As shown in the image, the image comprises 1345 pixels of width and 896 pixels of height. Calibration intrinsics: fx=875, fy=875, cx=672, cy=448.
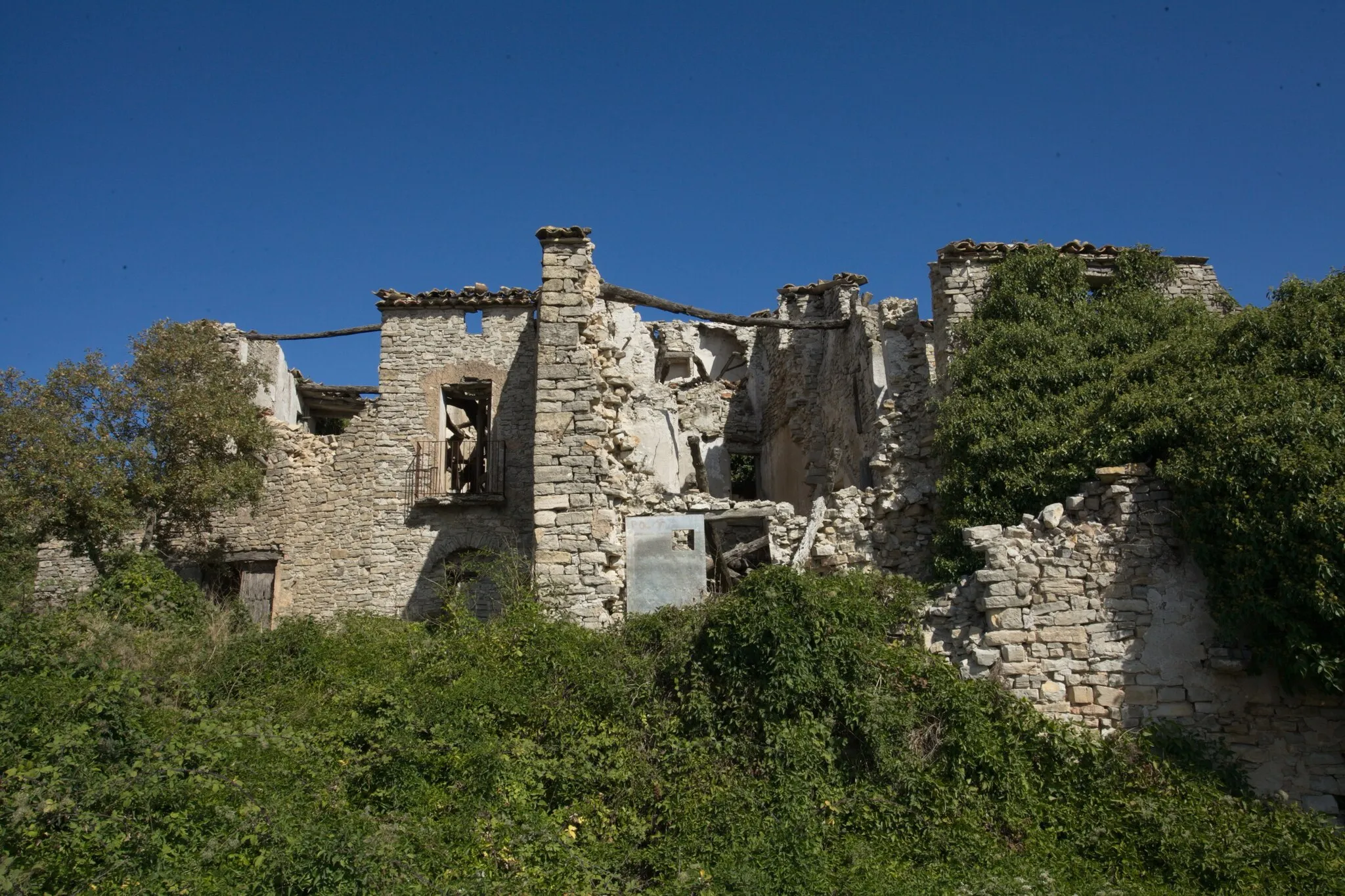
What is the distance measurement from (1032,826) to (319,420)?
1835 cm

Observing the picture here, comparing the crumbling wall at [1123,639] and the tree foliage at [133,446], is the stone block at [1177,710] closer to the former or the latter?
the crumbling wall at [1123,639]

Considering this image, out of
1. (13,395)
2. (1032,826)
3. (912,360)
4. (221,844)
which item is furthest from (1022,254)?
(13,395)

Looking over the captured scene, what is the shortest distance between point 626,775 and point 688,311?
9463mm

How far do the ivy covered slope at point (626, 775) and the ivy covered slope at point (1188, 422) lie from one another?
1583 millimetres

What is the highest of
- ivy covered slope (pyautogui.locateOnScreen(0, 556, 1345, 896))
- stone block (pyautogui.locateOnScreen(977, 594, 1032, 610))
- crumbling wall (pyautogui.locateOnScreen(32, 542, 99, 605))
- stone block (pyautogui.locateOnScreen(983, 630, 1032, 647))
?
crumbling wall (pyautogui.locateOnScreen(32, 542, 99, 605))

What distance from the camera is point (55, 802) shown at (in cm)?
621

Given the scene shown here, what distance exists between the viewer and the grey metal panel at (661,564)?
11.1 meters

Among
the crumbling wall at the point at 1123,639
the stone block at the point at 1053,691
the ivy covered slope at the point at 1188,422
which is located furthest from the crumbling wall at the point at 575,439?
the stone block at the point at 1053,691

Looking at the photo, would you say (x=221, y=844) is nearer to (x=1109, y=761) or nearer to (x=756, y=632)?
(x=756, y=632)

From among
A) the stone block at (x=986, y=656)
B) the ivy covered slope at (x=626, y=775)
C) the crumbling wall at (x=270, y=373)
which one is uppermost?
the crumbling wall at (x=270, y=373)

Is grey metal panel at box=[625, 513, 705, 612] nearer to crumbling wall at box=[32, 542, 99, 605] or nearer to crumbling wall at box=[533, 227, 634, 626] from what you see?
crumbling wall at box=[533, 227, 634, 626]

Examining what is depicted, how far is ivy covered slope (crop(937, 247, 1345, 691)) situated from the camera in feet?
24.8

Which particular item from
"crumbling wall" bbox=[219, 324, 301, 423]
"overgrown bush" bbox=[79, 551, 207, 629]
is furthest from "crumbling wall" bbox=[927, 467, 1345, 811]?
"crumbling wall" bbox=[219, 324, 301, 423]

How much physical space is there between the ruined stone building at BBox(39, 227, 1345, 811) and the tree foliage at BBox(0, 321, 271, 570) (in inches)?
60.7
